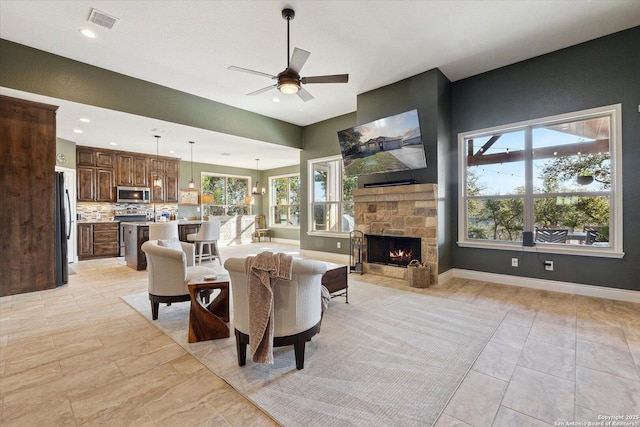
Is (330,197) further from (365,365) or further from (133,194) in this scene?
(133,194)

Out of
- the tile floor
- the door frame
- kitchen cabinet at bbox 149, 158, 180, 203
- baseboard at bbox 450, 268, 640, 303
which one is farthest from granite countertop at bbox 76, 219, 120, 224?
baseboard at bbox 450, 268, 640, 303

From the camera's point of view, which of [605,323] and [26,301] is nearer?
[605,323]

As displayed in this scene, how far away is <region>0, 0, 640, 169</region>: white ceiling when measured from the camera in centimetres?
307

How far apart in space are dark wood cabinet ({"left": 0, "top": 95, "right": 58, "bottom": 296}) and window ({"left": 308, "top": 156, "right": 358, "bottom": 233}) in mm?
4926

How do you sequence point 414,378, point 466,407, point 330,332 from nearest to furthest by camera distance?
point 466,407
point 414,378
point 330,332

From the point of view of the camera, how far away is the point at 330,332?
277cm

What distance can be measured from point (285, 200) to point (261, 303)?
9054 mm

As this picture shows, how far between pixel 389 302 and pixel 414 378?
167 cm

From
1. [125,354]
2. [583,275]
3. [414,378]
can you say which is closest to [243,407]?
[414,378]

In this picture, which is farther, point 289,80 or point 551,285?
point 551,285

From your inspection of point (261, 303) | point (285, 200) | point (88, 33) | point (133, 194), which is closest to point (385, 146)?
point (261, 303)

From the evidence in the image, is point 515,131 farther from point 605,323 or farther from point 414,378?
point 414,378

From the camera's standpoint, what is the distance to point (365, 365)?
2.19 m

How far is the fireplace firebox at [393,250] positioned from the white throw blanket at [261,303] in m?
3.40
